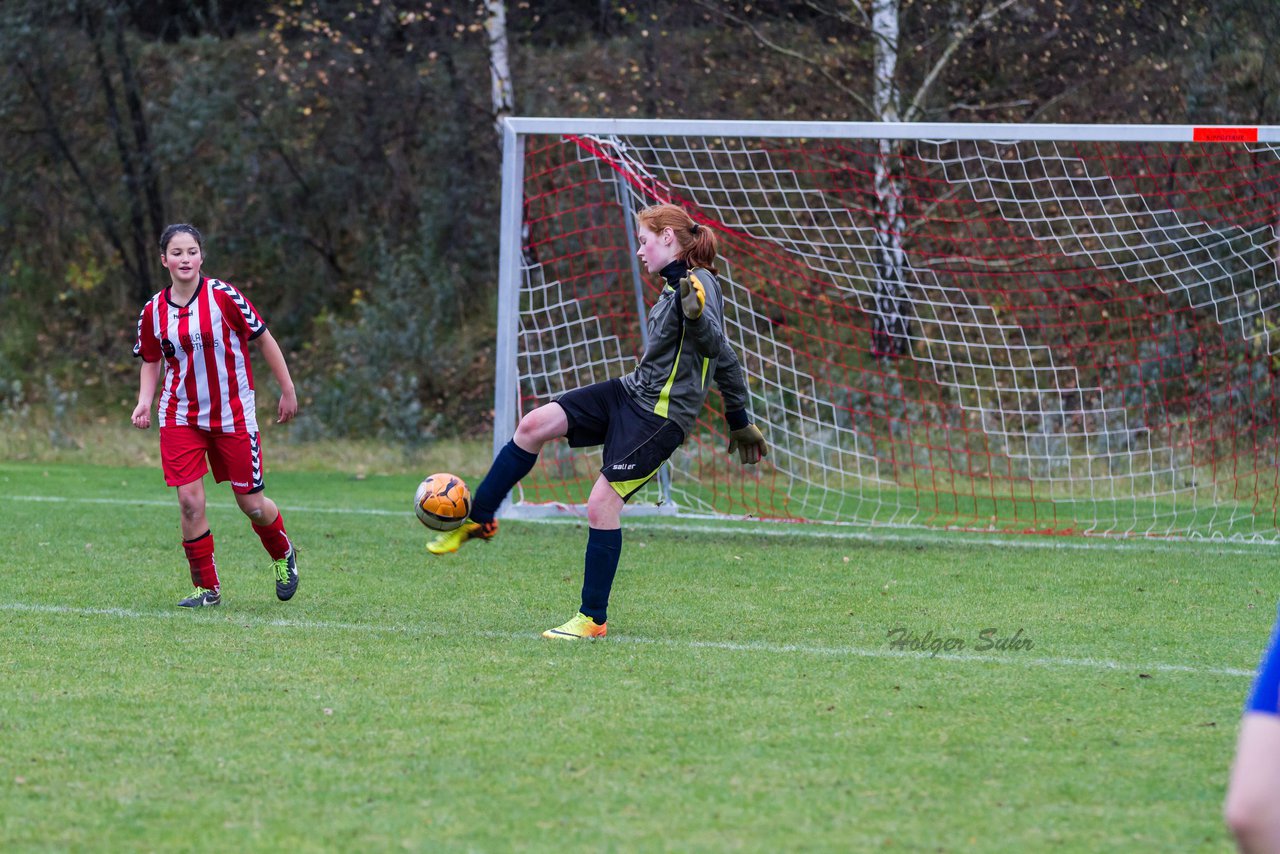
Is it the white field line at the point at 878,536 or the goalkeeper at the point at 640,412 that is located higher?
the goalkeeper at the point at 640,412

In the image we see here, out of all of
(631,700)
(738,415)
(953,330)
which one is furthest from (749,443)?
(953,330)

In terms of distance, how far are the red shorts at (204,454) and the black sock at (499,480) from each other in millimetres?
946

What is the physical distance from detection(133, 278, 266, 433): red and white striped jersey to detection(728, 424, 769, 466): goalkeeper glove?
78.7 inches

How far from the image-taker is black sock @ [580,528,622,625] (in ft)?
17.7

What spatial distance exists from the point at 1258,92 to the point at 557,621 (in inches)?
452

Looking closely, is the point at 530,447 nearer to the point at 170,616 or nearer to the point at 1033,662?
the point at 170,616

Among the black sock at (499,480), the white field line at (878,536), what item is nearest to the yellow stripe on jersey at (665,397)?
the black sock at (499,480)

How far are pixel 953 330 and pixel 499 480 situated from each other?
9669mm

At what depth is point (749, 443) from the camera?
6.16 m

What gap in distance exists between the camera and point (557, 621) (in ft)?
19.2

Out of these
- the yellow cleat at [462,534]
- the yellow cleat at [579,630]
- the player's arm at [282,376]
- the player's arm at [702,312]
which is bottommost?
the yellow cleat at [579,630]

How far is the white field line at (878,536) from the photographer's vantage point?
26.6 feet

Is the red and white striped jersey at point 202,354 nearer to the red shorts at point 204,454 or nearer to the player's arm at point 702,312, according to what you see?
the red shorts at point 204,454

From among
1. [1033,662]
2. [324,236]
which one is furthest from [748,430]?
[324,236]
